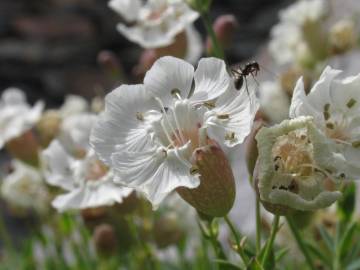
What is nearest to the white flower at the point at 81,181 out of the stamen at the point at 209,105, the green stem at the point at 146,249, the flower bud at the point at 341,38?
the green stem at the point at 146,249

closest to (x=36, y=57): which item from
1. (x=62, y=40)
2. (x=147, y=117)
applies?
(x=62, y=40)

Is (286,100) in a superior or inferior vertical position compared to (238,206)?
superior

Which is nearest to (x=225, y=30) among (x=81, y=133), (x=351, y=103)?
(x=81, y=133)

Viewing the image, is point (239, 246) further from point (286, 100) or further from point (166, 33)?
point (286, 100)

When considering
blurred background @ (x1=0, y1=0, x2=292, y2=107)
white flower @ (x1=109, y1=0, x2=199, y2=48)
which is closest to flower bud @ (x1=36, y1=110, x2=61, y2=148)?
white flower @ (x1=109, y1=0, x2=199, y2=48)

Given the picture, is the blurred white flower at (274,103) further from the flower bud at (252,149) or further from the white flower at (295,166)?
the white flower at (295,166)

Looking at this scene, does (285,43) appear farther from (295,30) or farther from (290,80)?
(290,80)

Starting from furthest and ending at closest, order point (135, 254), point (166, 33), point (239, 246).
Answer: point (135, 254) → point (166, 33) → point (239, 246)
